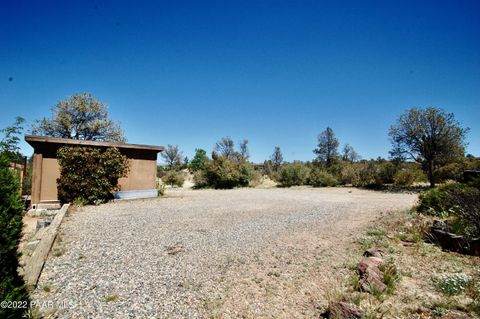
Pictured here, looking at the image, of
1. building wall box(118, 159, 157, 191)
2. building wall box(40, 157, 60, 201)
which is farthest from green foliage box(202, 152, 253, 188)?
building wall box(40, 157, 60, 201)

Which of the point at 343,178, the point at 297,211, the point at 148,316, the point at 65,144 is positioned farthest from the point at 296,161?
the point at 148,316

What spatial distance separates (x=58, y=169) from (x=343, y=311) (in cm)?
1335

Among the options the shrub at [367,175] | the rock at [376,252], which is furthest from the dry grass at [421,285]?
the shrub at [367,175]

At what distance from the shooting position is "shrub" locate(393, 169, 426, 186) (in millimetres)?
21562

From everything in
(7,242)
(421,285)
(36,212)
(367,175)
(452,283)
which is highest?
(367,175)

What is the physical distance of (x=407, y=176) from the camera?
70.8 feet

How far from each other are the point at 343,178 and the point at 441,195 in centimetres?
1598

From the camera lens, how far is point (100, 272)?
4.12 metres

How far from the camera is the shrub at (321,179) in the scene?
2312 centimetres

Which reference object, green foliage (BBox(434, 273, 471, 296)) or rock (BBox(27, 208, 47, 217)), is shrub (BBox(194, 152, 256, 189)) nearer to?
rock (BBox(27, 208, 47, 217))

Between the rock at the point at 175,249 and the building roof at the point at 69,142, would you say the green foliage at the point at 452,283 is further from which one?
the building roof at the point at 69,142

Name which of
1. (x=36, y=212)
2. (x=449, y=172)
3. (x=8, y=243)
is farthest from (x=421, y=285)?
(x=449, y=172)

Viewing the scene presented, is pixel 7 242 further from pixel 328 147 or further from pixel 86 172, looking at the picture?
pixel 328 147

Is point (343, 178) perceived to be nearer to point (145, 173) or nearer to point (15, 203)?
point (145, 173)
